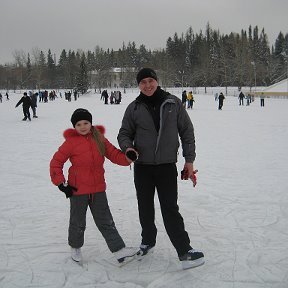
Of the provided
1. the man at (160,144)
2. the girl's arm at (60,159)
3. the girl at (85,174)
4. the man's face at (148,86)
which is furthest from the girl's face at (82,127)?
the man's face at (148,86)

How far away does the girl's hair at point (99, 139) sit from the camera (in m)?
3.01

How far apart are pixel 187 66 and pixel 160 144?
272 feet

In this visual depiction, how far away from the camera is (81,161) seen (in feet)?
9.72

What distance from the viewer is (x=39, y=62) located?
94.9 m

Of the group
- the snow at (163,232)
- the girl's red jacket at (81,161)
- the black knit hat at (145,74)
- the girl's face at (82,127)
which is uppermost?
the black knit hat at (145,74)

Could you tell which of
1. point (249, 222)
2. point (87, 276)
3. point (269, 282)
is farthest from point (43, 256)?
point (249, 222)

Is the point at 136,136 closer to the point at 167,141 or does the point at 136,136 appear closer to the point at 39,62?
the point at 167,141

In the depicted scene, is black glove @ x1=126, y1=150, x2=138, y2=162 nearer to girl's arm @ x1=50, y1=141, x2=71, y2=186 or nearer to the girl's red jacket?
the girl's red jacket

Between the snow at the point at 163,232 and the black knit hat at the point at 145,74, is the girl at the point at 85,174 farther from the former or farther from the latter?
the black knit hat at the point at 145,74

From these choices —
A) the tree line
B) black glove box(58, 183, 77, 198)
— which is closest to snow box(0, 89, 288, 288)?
black glove box(58, 183, 77, 198)

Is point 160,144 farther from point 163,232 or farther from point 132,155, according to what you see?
point 163,232

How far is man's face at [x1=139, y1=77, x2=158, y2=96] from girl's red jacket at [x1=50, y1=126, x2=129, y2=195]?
→ 550 millimetres

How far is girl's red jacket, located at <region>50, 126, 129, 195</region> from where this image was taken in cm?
294

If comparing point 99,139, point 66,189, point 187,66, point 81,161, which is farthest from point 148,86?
point 187,66
